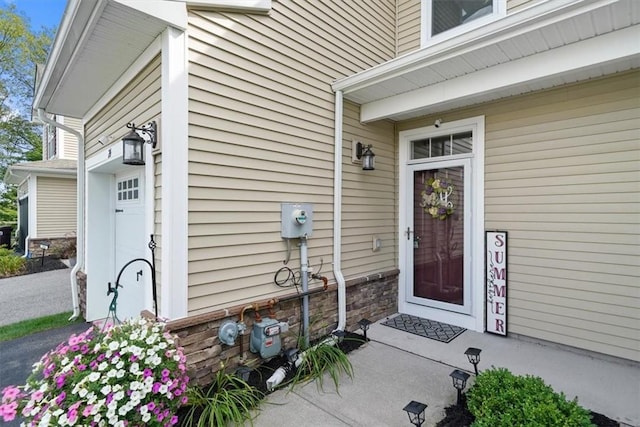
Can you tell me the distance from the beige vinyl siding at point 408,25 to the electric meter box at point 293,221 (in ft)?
10.9

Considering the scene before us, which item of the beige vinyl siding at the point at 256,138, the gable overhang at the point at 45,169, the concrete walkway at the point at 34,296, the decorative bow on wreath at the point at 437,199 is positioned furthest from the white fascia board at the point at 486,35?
the gable overhang at the point at 45,169

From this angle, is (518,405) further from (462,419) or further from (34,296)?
(34,296)

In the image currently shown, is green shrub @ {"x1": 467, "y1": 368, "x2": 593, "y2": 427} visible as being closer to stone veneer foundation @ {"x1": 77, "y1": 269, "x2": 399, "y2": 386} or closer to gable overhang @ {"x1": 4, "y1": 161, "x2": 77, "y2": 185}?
stone veneer foundation @ {"x1": 77, "y1": 269, "x2": 399, "y2": 386}

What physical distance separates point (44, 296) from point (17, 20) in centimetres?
1540

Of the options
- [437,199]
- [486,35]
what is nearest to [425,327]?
[437,199]

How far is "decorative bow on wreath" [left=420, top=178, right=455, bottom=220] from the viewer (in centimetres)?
426

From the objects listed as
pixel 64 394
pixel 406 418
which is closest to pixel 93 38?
pixel 64 394

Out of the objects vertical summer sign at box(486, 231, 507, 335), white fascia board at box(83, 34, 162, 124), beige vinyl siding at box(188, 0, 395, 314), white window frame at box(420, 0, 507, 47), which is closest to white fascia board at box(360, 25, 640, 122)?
beige vinyl siding at box(188, 0, 395, 314)

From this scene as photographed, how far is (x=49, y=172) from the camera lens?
9.30m

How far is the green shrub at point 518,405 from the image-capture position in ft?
6.04

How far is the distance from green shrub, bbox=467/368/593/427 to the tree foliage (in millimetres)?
20802

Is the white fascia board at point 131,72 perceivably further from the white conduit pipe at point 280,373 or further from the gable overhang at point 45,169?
the gable overhang at point 45,169

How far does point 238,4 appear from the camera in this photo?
2.87 meters

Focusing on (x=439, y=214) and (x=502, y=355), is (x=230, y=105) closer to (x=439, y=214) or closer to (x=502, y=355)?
(x=439, y=214)
